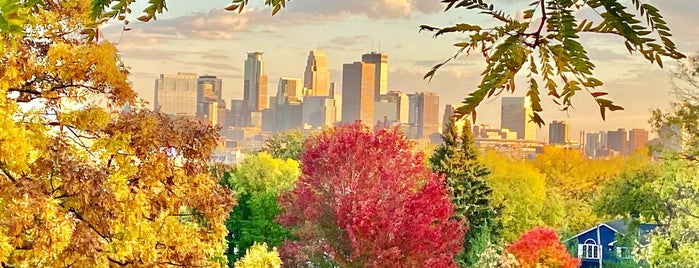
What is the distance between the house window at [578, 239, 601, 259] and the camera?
23.4m

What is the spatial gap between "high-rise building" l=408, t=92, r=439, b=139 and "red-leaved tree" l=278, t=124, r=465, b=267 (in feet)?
32.8

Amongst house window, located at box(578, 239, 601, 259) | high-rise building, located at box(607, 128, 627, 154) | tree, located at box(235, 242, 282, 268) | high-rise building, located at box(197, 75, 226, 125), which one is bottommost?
house window, located at box(578, 239, 601, 259)

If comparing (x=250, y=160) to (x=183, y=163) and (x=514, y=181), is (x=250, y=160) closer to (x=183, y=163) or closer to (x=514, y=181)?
(x=514, y=181)

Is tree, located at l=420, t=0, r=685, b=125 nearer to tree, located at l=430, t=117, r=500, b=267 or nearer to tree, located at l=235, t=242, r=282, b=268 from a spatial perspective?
tree, located at l=235, t=242, r=282, b=268

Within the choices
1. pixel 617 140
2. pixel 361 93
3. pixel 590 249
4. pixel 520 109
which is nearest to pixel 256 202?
pixel 361 93

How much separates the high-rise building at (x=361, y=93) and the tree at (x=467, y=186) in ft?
5.83

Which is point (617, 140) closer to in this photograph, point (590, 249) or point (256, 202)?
point (590, 249)

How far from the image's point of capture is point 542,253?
16.7 m

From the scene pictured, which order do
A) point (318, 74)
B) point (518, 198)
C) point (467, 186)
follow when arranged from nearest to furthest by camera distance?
1. point (467, 186)
2. point (518, 198)
3. point (318, 74)

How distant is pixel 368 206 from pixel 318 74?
72.1 feet

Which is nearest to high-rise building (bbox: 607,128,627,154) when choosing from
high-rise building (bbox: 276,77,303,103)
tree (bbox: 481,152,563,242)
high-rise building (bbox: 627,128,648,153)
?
high-rise building (bbox: 627,128,648,153)

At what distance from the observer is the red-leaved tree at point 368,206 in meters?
12.8

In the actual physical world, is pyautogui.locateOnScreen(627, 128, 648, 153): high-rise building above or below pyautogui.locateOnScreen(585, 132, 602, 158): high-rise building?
above

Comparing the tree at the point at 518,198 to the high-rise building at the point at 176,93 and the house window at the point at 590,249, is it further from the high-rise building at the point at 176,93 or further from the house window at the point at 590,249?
the high-rise building at the point at 176,93
